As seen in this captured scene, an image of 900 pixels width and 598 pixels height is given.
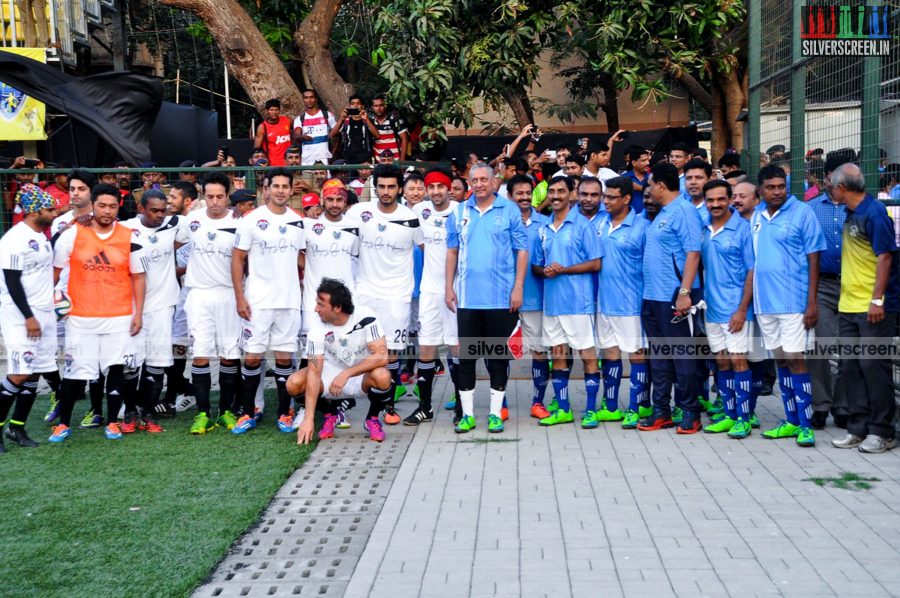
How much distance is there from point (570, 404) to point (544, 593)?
15.9 ft

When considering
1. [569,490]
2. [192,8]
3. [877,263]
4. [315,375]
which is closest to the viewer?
[569,490]

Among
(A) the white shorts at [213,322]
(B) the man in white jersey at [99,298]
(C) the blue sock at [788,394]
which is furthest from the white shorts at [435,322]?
(C) the blue sock at [788,394]

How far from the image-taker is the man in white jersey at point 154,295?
8828mm

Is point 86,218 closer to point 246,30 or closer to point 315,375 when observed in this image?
point 315,375

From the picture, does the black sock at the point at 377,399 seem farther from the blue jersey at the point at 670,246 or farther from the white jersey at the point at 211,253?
the blue jersey at the point at 670,246

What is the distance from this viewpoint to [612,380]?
866cm

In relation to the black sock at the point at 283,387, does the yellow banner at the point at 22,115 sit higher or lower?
higher

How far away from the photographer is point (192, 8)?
14.5m

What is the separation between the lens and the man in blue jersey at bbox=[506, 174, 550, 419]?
879 centimetres

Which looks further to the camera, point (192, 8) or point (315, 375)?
point (192, 8)

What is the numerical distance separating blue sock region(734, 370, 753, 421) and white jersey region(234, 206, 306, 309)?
382 centimetres

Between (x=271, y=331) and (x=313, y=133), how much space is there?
16.4 ft

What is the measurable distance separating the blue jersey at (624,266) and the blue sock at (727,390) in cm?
86

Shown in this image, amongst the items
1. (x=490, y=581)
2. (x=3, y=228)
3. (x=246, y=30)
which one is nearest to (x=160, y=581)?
(x=490, y=581)
